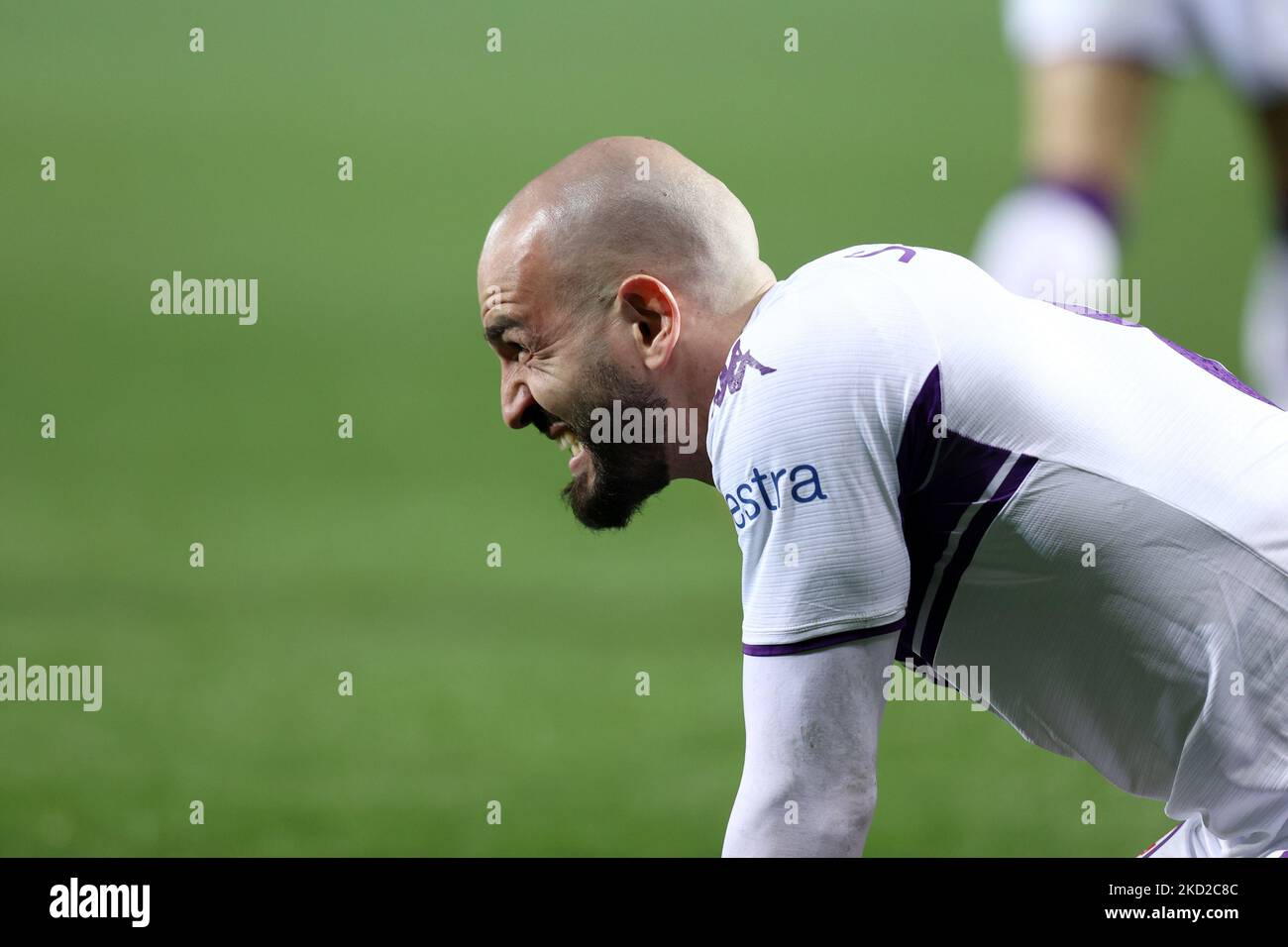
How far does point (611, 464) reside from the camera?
8.41ft

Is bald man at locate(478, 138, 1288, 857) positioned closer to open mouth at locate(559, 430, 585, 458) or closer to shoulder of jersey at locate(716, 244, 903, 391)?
shoulder of jersey at locate(716, 244, 903, 391)

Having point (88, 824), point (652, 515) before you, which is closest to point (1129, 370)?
point (88, 824)

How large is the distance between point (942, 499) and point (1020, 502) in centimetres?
11

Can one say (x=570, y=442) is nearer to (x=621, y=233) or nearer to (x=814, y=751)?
(x=621, y=233)

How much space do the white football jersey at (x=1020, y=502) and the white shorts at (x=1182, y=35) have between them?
344cm

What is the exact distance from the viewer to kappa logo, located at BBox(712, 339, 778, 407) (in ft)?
6.94

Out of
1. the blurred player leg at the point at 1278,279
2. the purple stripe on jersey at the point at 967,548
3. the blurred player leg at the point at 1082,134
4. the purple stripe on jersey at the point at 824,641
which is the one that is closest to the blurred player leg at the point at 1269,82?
the blurred player leg at the point at 1278,279

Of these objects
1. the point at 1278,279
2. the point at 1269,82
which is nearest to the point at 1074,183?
the point at 1269,82

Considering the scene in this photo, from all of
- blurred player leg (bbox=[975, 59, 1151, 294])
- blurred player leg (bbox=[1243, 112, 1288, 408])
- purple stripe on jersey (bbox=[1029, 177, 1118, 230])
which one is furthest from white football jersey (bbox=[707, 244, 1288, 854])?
blurred player leg (bbox=[1243, 112, 1288, 408])

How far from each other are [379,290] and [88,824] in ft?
25.4

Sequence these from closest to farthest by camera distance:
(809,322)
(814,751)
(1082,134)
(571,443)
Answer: (814,751) < (809,322) < (571,443) < (1082,134)

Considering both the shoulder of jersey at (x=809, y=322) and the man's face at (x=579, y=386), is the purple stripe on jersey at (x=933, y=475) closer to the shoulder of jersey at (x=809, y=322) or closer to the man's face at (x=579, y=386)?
the shoulder of jersey at (x=809, y=322)

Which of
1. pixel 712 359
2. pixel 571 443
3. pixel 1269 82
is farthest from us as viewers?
pixel 1269 82

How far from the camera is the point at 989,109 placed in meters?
13.1
